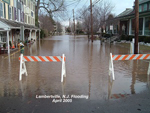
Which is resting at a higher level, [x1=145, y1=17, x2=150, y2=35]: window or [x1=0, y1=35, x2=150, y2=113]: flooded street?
[x1=145, y1=17, x2=150, y2=35]: window

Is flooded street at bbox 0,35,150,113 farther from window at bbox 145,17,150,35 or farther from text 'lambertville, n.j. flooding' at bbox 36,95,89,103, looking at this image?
window at bbox 145,17,150,35

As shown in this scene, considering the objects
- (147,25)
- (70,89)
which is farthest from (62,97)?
(147,25)

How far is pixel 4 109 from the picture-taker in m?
4.82

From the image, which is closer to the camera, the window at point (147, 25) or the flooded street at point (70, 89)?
the flooded street at point (70, 89)

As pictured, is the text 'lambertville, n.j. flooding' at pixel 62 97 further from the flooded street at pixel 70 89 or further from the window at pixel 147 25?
the window at pixel 147 25

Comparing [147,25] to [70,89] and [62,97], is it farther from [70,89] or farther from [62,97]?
[62,97]

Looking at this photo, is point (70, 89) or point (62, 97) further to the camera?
point (70, 89)

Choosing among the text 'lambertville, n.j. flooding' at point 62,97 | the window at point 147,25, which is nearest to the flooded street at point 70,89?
the text 'lambertville, n.j. flooding' at point 62,97

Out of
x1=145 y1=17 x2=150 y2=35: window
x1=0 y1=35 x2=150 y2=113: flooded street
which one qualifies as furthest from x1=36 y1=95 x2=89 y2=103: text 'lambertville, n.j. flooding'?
x1=145 y1=17 x2=150 y2=35: window

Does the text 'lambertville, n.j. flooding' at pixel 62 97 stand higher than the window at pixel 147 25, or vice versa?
the window at pixel 147 25

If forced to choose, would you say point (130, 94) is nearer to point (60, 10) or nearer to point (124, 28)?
point (124, 28)

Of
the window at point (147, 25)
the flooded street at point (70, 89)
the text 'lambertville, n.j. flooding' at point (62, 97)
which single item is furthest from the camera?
the window at point (147, 25)

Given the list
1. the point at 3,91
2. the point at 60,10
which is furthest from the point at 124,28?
the point at 3,91

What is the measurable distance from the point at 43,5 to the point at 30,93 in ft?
151
